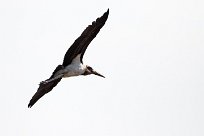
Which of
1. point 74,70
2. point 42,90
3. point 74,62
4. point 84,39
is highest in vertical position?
point 84,39

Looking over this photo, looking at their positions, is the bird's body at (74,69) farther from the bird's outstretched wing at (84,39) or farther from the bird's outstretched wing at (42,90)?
the bird's outstretched wing at (42,90)

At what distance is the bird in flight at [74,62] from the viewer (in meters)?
57.0

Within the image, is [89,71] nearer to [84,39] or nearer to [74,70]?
[74,70]

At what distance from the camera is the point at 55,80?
59.0m

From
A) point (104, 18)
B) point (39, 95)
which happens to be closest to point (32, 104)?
point (39, 95)

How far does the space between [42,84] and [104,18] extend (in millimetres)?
3798

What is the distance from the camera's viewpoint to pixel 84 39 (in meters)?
57.3

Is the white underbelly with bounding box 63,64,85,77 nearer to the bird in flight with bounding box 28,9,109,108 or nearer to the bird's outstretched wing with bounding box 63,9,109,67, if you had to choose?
the bird in flight with bounding box 28,9,109,108

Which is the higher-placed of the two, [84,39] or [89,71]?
[84,39]

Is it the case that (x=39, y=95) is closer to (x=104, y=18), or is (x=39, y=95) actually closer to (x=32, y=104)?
(x=32, y=104)

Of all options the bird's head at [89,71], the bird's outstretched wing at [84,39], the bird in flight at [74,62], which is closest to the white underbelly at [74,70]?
the bird in flight at [74,62]

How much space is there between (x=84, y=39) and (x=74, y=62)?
5.37 feet

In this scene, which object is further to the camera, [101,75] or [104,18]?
[101,75]

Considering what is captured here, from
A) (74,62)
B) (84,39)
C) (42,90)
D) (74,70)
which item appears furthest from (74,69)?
(84,39)
